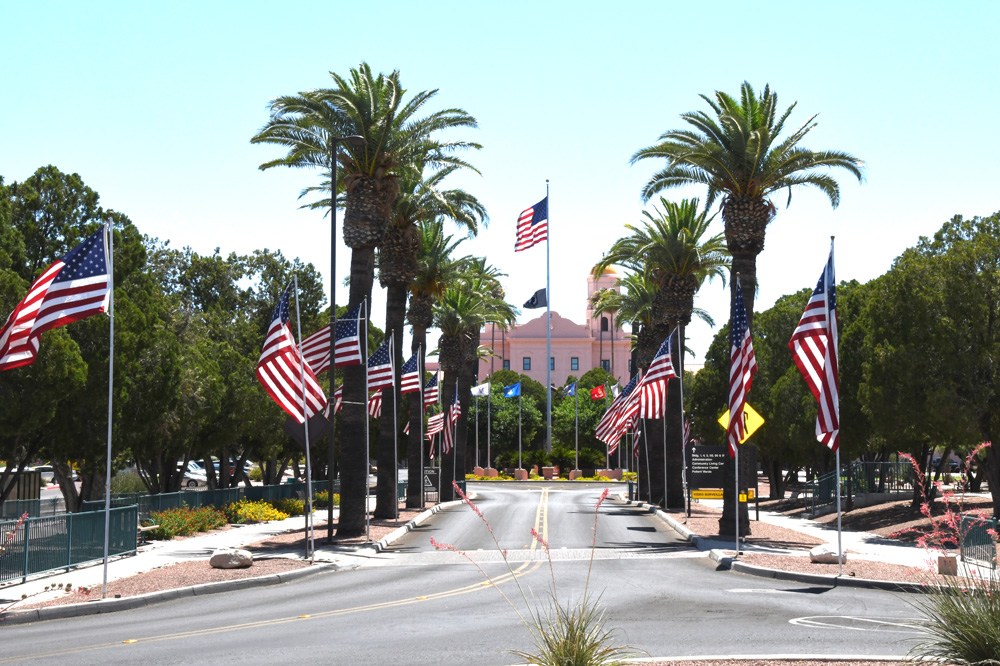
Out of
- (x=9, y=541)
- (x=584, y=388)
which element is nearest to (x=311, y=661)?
(x=9, y=541)

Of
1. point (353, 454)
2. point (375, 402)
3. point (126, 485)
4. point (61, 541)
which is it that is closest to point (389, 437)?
point (375, 402)

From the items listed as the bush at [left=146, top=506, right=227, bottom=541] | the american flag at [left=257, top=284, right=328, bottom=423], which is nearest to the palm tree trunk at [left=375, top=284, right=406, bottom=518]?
the bush at [left=146, top=506, right=227, bottom=541]

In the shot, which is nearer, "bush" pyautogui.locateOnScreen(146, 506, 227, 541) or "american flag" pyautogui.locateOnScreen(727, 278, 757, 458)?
"american flag" pyautogui.locateOnScreen(727, 278, 757, 458)

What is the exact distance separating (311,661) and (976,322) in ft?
81.9

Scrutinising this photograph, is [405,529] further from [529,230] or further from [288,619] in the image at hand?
[529,230]

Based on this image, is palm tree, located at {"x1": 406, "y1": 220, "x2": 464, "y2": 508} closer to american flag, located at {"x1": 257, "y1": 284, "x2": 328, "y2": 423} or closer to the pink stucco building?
american flag, located at {"x1": 257, "y1": 284, "x2": 328, "y2": 423}

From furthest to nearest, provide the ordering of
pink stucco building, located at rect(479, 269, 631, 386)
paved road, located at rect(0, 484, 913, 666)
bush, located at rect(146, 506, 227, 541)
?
pink stucco building, located at rect(479, 269, 631, 386), bush, located at rect(146, 506, 227, 541), paved road, located at rect(0, 484, 913, 666)

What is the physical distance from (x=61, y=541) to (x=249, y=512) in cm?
1600

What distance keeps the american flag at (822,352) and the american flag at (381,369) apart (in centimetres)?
1288

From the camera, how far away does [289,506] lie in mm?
41062

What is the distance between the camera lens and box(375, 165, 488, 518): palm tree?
33375 millimetres

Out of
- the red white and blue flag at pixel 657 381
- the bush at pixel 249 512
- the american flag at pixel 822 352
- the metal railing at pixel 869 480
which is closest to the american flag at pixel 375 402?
the bush at pixel 249 512

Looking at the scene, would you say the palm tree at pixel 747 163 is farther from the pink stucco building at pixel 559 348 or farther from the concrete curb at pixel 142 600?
the pink stucco building at pixel 559 348

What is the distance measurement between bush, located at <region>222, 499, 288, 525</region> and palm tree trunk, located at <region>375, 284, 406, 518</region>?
5.03 metres
